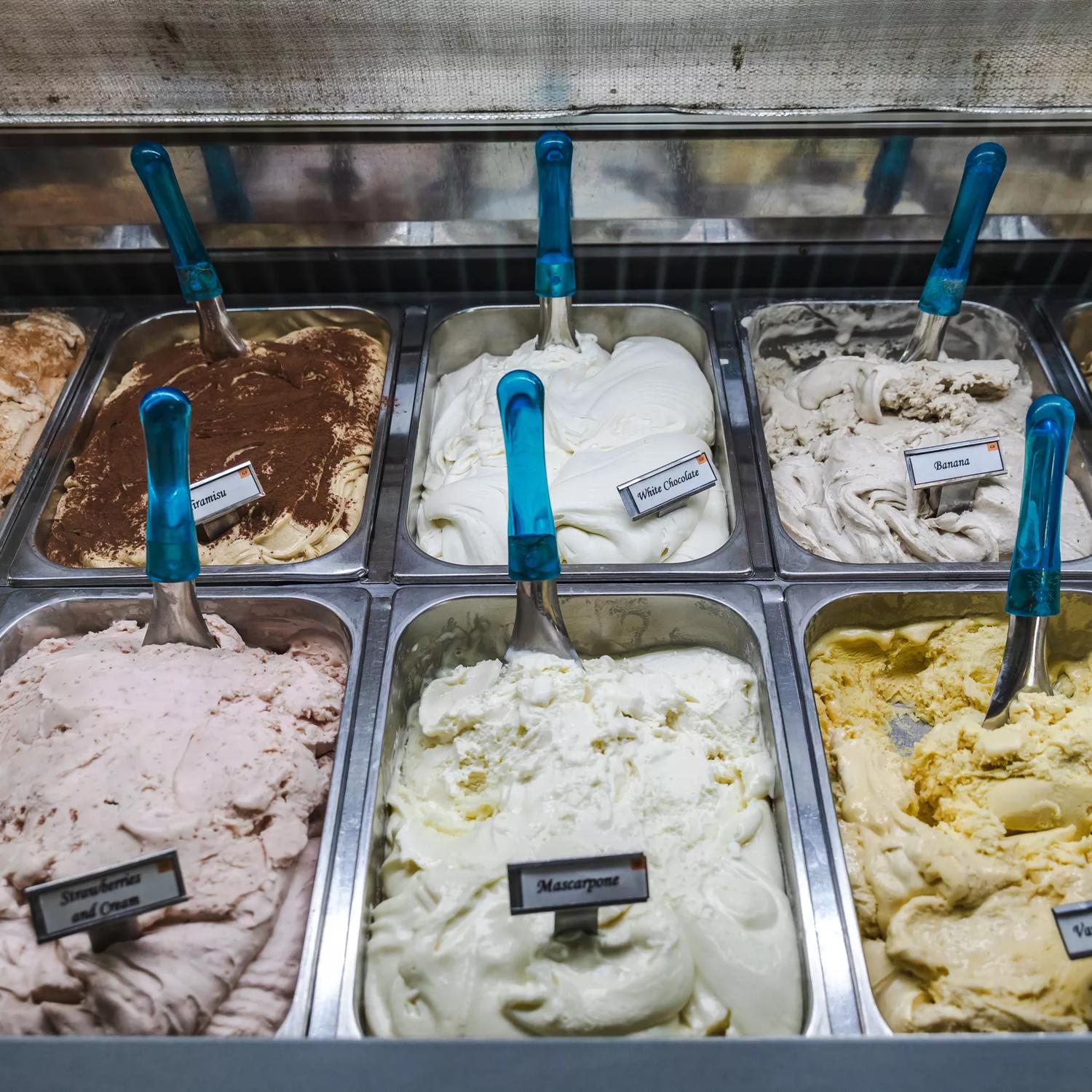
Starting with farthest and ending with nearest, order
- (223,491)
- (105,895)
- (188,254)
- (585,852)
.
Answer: (188,254) < (223,491) < (585,852) < (105,895)

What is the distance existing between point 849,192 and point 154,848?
1846 mm

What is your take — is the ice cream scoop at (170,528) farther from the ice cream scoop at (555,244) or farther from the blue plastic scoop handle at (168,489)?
the ice cream scoop at (555,244)

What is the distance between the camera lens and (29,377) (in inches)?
81.4

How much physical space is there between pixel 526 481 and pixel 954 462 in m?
0.91

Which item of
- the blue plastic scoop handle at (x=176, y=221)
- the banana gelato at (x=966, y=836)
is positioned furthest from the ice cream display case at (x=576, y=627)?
the blue plastic scoop handle at (x=176, y=221)

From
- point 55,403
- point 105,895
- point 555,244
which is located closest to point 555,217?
point 555,244

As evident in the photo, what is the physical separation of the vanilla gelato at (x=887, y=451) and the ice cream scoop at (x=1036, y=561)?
28cm

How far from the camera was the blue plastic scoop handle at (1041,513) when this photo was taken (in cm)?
130

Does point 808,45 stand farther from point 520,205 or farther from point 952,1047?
point 952,1047

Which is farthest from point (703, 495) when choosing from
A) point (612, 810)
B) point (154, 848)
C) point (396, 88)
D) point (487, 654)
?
point (154, 848)

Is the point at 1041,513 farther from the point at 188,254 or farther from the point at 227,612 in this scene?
the point at 188,254

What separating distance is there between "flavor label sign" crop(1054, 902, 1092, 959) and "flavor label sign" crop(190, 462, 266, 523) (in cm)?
144

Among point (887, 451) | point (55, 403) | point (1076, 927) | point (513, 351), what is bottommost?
point (1076, 927)

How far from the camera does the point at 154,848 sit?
1212mm
